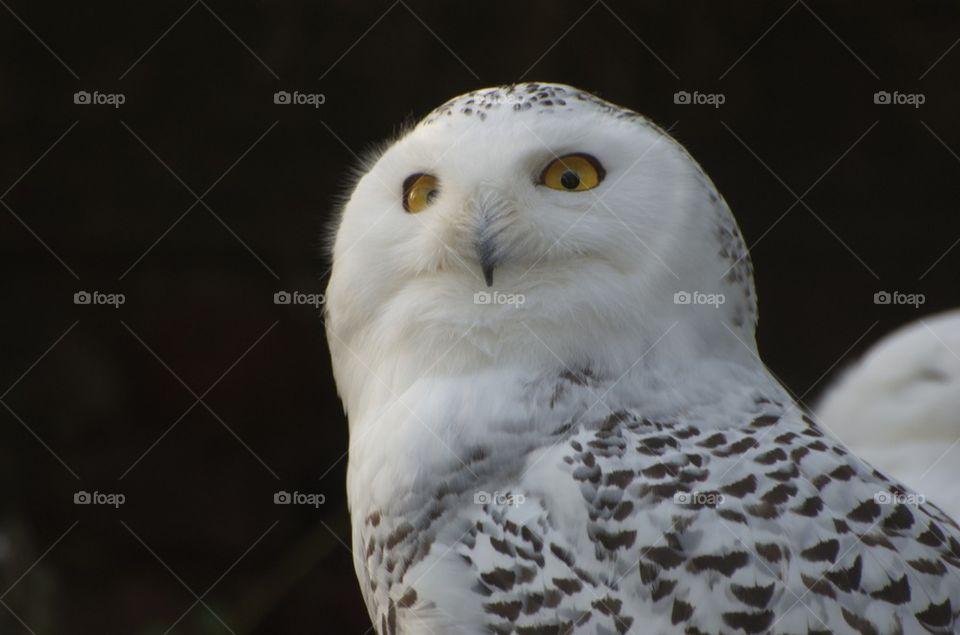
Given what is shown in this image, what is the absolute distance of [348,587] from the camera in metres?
3.08

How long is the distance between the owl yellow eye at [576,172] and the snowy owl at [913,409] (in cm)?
82

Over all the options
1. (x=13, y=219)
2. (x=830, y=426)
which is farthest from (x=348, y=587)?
(x=830, y=426)

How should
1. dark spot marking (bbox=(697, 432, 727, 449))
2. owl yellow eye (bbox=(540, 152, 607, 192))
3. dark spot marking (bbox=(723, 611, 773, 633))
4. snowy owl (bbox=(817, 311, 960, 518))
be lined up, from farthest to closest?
snowy owl (bbox=(817, 311, 960, 518)) < owl yellow eye (bbox=(540, 152, 607, 192)) < dark spot marking (bbox=(697, 432, 727, 449)) < dark spot marking (bbox=(723, 611, 773, 633))

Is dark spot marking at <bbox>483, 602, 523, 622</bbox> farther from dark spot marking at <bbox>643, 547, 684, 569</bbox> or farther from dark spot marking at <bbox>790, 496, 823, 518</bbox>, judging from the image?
dark spot marking at <bbox>790, 496, 823, 518</bbox>

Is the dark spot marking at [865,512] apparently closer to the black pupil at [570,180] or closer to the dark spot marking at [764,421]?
the dark spot marking at [764,421]

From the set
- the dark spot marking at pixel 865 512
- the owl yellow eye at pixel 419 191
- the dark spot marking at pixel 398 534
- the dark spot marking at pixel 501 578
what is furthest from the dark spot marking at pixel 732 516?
the owl yellow eye at pixel 419 191

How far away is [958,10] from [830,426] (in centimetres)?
122

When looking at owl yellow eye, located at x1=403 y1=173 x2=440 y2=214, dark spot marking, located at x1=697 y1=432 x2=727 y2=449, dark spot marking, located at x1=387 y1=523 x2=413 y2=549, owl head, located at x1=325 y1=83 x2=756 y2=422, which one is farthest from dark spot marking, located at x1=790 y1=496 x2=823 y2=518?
owl yellow eye, located at x1=403 y1=173 x2=440 y2=214

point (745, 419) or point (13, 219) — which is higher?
point (13, 219)

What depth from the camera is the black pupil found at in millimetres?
1313

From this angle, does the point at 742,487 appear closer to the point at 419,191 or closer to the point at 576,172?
the point at 576,172

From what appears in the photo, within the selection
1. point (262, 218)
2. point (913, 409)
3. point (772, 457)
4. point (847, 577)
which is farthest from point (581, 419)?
point (262, 218)

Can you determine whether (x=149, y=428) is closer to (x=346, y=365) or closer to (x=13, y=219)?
(x=13, y=219)

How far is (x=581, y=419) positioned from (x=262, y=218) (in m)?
1.82
